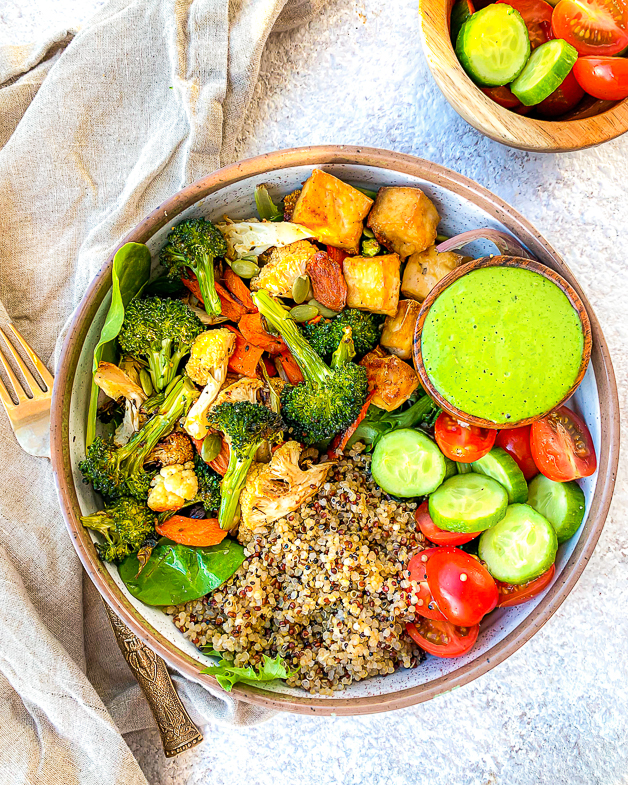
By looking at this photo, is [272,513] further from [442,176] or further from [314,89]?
[314,89]

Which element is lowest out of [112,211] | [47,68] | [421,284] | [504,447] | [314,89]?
[504,447]

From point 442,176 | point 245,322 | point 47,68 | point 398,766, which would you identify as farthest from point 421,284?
point 398,766

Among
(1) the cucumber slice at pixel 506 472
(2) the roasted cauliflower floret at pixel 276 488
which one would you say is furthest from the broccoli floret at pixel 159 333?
(1) the cucumber slice at pixel 506 472

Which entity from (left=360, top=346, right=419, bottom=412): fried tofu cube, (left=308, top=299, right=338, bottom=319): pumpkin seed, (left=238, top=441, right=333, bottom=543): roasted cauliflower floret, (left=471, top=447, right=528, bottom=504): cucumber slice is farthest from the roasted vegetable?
(left=471, top=447, right=528, bottom=504): cucumber slice

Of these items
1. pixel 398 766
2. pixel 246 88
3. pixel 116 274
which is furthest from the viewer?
pixel 398 766

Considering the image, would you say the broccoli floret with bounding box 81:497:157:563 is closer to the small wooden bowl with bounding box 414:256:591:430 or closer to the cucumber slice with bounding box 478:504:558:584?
the small wooden bowl with bounding box 414:256:591:430
